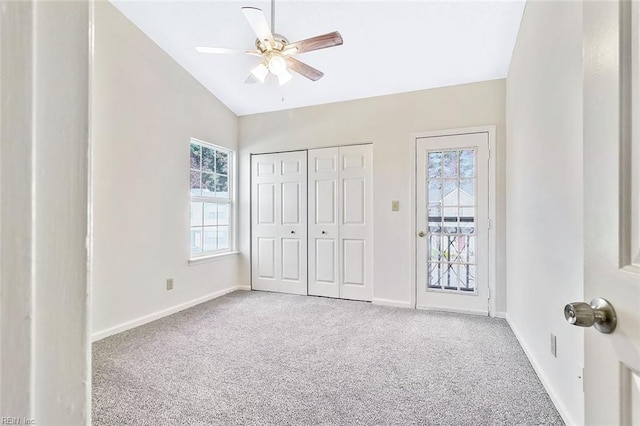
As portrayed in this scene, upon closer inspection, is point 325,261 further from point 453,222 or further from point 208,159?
point 208,159

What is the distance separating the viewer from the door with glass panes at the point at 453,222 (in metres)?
3.36

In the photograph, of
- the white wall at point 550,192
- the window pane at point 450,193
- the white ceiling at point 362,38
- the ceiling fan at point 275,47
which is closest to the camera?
the white wall at point 550,192

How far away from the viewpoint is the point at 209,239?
13.4ft

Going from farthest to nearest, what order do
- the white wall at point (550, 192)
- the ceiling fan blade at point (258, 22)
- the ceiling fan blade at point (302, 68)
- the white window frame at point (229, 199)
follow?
1. the white window frame at point (229, 199)
2. the ceiling fan blade at point (302, 68)
3. the ceiling fan blade at point (258, 22)
4. the white wall at point (550, 192)

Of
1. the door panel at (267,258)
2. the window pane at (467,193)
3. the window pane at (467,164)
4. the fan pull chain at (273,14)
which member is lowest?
the door panel at (267,258)

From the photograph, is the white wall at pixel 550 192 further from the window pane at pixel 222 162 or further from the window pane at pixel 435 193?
the window pane at pixel 222 162

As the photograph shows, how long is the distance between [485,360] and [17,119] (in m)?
2.75

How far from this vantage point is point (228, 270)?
14.1ft

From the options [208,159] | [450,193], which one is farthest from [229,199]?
[450,193]

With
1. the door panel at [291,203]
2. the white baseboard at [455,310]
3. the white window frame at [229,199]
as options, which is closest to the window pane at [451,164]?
the white baseboard at [455,310]

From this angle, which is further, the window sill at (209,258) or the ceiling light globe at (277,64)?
the window sill at (209,258)

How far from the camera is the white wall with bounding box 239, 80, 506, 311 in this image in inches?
131

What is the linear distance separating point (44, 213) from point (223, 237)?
4.17 meters

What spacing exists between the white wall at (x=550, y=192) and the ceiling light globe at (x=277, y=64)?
5.59 feet
